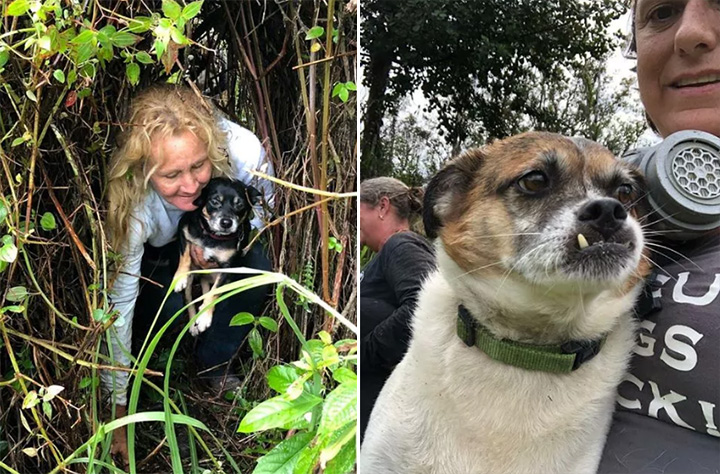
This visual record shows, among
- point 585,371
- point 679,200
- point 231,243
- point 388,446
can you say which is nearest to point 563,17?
point 679,200

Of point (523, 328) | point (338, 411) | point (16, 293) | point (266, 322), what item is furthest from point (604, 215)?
point (16, 293)

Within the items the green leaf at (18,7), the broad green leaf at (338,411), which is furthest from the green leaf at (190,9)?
the broad green leaf at (338,411)

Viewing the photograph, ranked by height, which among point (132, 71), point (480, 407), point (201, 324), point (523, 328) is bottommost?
point (201, 324)

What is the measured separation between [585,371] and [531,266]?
175mm

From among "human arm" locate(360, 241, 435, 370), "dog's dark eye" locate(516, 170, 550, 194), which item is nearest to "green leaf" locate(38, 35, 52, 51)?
"human arm" locate(360, 241, 435, 370)

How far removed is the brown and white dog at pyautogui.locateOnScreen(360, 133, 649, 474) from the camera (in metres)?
0.84

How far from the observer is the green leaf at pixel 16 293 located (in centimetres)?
172

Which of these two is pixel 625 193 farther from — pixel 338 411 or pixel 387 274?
pixel 338 411

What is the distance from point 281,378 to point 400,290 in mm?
412

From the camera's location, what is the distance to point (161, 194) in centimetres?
179

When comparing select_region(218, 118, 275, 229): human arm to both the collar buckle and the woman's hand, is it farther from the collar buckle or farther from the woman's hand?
the collar buckle

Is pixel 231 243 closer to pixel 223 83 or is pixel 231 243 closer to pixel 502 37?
pixel 223 83

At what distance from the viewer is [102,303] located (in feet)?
6.07

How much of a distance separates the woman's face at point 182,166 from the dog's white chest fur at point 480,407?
3.47ft
